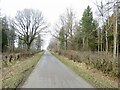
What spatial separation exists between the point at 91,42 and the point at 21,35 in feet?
76.0

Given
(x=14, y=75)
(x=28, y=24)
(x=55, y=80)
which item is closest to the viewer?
(x=55, y=80)

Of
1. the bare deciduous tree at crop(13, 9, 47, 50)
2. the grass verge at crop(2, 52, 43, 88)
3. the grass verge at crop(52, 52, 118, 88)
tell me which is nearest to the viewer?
the grass verge at crop(52, 52, 118, 88)

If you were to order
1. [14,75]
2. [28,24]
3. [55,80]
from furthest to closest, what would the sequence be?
[28,24]
[14,75]
[55,80]

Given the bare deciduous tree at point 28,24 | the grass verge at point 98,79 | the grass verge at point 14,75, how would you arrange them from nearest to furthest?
1. the grass verge at point 98,79
2. the grass verge at point 14,75
3. the bare deciduous tree at point 28,24

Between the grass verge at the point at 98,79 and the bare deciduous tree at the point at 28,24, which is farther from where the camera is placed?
the bare deciduous tree at the point at 28,24

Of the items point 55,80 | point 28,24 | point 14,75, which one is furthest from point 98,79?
point 28,24

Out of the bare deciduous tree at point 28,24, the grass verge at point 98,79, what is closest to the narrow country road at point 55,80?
the grass verge at point 98,79

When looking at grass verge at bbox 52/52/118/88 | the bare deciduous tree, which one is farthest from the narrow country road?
the bare deciduous tree

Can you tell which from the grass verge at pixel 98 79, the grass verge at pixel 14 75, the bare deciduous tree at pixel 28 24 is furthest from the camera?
the bare deciduous tree at pixel 28 24

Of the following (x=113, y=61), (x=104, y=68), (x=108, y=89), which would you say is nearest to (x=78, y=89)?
(x=108, y=89)

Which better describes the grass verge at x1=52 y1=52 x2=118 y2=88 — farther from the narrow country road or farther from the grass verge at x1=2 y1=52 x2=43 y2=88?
the grass verge at x1=2 y1=52 x2=43 y2=88

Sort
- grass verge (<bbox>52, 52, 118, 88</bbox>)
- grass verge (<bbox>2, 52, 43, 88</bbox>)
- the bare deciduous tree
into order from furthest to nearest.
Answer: the bare deciduous tree
grass verge (<bbox>2, 52, 43, 88</bbox>)
grass verge (<bbox>52, 52, 118, 88</bbox>)

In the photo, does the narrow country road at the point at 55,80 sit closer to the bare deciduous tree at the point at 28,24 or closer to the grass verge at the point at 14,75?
the grass verge at the point at 14,75

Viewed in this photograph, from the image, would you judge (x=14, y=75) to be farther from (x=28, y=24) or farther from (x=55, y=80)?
(x=28, y=24)
